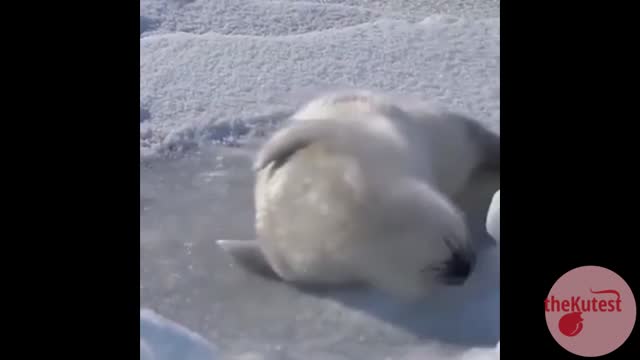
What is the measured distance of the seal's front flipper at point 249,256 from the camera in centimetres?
232

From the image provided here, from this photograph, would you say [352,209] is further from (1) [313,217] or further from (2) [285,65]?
(2) [285,65]

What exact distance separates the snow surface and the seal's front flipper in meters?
0.03

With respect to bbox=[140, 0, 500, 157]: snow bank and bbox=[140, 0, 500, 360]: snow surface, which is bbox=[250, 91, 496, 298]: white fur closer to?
bbox=[140, 0, 500, 360]: snow surface

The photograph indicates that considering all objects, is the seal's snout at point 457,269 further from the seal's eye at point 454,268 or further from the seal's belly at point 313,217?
the seal's belly at point 313,217

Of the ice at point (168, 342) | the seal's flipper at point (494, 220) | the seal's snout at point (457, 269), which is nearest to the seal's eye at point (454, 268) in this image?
the seal's snout at point (457, 269)

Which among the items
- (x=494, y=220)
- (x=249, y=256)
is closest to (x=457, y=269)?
(x=494, y=220)

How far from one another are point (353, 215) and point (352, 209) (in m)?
0.02

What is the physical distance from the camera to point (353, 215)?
2.22 m

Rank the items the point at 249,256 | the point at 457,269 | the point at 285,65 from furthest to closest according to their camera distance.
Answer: the point at 285,65 → the point at 249,256 → the point at 457,269

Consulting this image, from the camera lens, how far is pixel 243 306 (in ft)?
7.17

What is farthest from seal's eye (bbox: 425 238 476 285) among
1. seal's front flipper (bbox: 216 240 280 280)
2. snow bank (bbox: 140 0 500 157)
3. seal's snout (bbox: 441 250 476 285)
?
snow bank (bbox: 140 0 500 157)

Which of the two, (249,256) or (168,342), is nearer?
(168,342)

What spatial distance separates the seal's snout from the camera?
2.18 m
